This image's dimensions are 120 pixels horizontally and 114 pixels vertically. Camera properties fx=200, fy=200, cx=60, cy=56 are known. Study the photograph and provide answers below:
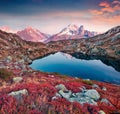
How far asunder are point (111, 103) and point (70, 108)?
7.06 metres

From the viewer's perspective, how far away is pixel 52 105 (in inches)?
594

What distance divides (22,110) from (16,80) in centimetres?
1229

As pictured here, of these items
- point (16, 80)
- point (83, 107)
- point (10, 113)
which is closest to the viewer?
point (10, 113)

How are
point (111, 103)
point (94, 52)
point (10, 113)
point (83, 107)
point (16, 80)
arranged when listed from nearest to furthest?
point (10, 113), point (83, 107), point (111, 103), point (16, 80), point (94, 52)

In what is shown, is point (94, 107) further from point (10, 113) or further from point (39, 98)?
point (10, 113)

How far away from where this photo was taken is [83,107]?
1606cm

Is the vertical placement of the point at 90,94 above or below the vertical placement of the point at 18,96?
below

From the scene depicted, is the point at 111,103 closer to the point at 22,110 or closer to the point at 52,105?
the point at 52,105

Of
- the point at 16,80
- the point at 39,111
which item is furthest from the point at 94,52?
the point at 39,111

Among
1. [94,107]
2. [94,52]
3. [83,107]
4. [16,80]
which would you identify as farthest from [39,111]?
[94,52]

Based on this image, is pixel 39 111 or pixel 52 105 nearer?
pixel 39 111

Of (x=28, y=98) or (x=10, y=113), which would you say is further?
(x=28, y=98)

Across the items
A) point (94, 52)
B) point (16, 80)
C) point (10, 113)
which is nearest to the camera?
point (10, 113)

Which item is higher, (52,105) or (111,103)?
(52,105)
